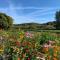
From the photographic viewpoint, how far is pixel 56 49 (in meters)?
6.02

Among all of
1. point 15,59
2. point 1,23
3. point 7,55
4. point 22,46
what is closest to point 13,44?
point 22,46

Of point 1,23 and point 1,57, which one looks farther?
point 1,23

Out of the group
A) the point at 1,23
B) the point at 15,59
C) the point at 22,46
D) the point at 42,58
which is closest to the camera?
the point at 15,59

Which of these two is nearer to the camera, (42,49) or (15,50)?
(15,50)

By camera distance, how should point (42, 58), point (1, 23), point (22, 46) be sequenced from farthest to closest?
point (1, 23)
point (22, 46)
point (42, 58)

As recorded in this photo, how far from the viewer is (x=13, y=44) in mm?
6223

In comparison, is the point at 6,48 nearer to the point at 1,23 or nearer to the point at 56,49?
the point at 56,49

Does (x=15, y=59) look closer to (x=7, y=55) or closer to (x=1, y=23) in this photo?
(x=7, y=55)

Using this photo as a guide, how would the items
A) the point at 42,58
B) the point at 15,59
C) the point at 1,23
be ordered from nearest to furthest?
the point at 15,59, the point at 42,58, the point at 1,23

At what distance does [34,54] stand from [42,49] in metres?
0.61

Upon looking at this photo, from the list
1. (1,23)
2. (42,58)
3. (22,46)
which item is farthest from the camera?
(1,23)

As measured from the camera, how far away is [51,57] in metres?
5.69

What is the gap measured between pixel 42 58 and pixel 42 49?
602mm

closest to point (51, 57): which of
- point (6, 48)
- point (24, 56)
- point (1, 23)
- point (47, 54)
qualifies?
point (47, 54)
